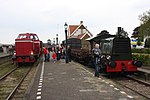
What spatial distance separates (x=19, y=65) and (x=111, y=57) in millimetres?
14299

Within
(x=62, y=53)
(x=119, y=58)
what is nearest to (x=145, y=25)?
(x=62, y=53)

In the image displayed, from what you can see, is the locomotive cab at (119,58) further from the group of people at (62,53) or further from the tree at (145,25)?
the tree at (145,25)

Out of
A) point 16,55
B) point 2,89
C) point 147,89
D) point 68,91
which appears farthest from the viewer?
point 16,55

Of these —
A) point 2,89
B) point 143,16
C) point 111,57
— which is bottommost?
point 2,89

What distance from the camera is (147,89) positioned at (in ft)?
40.6

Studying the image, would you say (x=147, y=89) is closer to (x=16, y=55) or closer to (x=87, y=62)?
(x=87, y=62)

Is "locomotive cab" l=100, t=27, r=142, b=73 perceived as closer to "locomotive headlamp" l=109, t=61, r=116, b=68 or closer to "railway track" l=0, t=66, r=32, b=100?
"locomotive headlamp" l=109, t=61, r=116, b=68

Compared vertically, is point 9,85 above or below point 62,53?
below

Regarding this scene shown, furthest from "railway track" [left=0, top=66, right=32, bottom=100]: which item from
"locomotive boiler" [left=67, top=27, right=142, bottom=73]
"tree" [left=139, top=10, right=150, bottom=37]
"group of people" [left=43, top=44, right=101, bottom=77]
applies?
"tree" [left=139, top=10, right=150, bottom=37]

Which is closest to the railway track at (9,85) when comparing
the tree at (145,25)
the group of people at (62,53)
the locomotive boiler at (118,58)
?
the group of people at (62,53)

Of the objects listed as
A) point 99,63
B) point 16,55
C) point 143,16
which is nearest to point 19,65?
point 16,55

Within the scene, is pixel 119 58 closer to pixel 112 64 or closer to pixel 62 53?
pixel 112 64

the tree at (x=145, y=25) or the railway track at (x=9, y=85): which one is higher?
the tree at (x=145, y=25)

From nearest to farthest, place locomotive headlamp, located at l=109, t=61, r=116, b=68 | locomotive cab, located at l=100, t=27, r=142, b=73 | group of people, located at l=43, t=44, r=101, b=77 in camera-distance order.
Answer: locomotive headlamp, located at l=109, t=61, r=116, b=68 → locomotive cab, located at l=100, t=27, r=142, b=73 → group of people, located at l=43, t=44, r=101, b=77
